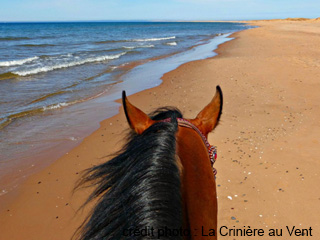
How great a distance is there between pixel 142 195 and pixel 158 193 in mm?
68

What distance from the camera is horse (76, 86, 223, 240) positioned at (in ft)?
3.51

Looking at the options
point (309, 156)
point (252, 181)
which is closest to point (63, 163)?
point (252, 181)

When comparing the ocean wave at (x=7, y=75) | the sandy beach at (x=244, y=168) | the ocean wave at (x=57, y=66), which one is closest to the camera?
the sandy beach at (x=244, y=168)

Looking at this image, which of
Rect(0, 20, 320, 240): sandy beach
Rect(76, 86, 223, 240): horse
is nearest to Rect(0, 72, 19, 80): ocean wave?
Rect(0, 20, 320, 240): sandy beach

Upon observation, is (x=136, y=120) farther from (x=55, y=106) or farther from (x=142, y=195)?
(x=55, y=106)

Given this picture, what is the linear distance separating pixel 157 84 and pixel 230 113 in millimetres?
4863

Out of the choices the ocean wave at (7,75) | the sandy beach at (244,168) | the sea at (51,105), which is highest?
the ocean wave at (7,75)

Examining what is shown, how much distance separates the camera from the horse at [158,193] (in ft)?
3.51

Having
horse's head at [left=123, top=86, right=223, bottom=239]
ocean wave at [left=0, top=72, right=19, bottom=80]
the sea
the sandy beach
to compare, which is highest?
horse's head at [left=123, top=86, right=223, bottom=239]

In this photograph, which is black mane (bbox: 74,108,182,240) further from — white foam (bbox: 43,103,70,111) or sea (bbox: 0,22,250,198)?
white foam (bbox: 43,103,70,111)

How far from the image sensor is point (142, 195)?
113 cm

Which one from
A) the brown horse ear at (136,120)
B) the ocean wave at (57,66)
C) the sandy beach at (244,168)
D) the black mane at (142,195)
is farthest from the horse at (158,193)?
the ocean wave at (57,66)

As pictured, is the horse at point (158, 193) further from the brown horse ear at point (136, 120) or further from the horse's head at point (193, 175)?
the brown horse ear at point (136, 120)

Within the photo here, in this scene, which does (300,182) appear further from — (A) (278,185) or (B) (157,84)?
(B) (157,84)
